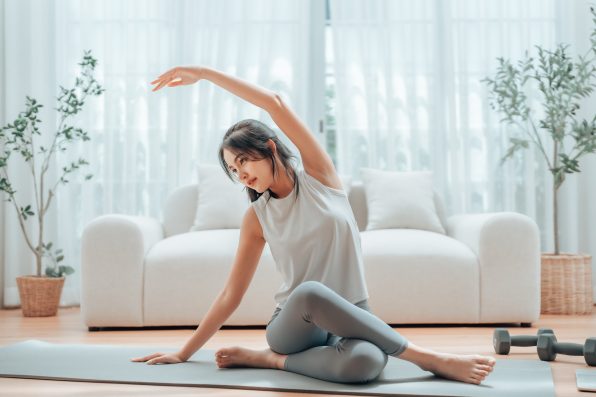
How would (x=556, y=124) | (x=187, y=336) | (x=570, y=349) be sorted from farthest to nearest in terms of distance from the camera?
(x=556, y=124), (x=187, y=336), (x=570, y=349)

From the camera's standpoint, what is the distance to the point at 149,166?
4789 millimetres

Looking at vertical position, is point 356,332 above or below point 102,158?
below

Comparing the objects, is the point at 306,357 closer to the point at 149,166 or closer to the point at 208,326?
the point at 208,326

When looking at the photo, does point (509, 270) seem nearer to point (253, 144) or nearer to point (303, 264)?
point (303, 264)

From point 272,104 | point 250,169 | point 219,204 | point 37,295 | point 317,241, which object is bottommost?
point 37,295

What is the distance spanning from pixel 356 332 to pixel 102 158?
3061mm

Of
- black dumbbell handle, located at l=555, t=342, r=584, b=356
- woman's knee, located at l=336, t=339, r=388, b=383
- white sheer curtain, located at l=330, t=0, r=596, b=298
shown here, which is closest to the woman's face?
woman's knee, located at l=336, t=339, r=388, b=383

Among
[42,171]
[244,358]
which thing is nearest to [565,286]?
[244,358]

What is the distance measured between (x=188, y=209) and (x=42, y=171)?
0.87 m

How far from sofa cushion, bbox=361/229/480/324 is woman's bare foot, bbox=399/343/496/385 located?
4.67 ft

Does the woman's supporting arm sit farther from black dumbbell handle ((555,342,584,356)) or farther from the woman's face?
black dumbbell handle ((555,342,584,356))

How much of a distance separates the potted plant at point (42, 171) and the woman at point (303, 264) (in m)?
2.02

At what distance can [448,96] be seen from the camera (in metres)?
4.72

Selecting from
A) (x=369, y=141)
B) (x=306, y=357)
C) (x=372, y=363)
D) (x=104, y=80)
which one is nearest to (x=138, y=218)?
(x=104, y=80)
